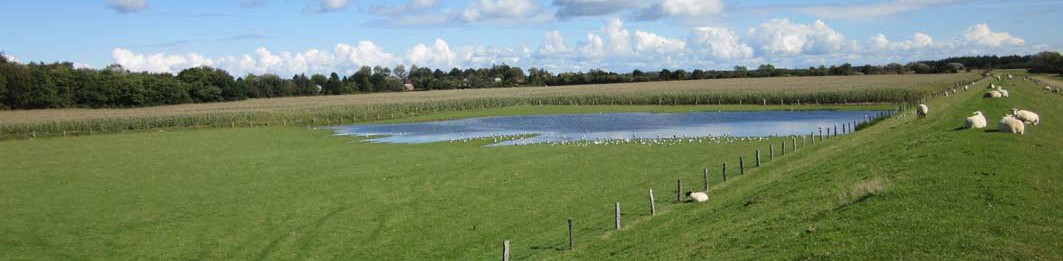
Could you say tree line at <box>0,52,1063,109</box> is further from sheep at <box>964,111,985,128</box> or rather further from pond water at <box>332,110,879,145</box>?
sheep at <box>964,111,985,128</box>

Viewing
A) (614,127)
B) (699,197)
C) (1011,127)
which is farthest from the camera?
(614,127)

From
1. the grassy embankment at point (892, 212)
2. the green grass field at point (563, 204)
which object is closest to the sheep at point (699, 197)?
the grassy embankment at point (892, 212)

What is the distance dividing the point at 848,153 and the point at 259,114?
227 feet

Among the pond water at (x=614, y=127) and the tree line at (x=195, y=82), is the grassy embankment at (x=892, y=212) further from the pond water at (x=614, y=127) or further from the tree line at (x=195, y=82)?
the tree line at (x=195, y=82)

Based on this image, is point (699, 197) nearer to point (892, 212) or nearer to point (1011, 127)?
point (892, 212)

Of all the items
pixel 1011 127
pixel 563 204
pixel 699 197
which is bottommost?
pixel 563 204

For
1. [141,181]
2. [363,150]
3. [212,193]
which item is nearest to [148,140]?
[363,150]

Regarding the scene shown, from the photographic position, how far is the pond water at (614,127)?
172ft

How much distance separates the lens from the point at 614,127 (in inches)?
2435

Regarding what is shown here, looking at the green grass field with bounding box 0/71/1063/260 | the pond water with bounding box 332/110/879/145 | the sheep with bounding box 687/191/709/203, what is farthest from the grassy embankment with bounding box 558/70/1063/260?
the pond water with bounding box 332/110/879/145

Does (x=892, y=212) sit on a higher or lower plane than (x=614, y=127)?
higher

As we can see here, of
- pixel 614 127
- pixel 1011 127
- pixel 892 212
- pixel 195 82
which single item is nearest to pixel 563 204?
pixel 892 212

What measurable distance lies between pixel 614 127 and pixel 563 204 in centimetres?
3809

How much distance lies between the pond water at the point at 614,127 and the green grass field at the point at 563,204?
1195 cm
